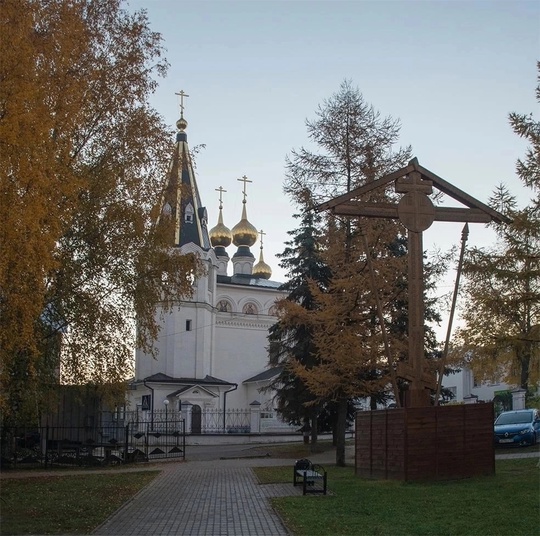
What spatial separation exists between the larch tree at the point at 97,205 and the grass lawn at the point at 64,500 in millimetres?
1700

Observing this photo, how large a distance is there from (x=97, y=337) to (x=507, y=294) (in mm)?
8595

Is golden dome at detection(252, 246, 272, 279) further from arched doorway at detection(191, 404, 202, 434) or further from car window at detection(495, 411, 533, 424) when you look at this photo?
car window at detection(495, 411, 533, 424)

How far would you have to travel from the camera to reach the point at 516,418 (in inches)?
974

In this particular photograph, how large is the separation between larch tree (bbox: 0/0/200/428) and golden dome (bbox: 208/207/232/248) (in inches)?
1883

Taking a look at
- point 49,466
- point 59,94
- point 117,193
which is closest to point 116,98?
point 117,193

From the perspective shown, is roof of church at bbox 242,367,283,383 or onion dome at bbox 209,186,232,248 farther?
onion dome at bbox 209,186,232,248

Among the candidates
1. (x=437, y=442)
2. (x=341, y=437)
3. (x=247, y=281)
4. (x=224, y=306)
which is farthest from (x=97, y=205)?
(x=247, y=281)

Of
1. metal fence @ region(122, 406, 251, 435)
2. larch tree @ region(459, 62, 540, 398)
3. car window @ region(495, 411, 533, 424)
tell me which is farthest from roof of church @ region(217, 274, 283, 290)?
Answer: larch tree @ region(459, 62, 540, 398)

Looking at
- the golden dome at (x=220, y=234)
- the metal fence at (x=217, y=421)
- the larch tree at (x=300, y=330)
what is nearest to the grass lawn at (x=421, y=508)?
the larch tree at (x=300, y=330)

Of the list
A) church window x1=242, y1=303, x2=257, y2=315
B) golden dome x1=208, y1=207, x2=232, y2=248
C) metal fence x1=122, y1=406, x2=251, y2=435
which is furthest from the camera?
golden dome x1=208, y1=207, x2=232, y2=248

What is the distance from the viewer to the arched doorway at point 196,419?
49.3 m

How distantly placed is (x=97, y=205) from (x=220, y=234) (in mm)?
50306

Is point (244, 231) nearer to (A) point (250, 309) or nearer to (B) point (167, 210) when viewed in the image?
(A) point (250, 309)

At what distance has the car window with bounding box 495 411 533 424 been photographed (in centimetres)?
2444
